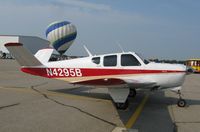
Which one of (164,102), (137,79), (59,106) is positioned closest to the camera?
(59,106)

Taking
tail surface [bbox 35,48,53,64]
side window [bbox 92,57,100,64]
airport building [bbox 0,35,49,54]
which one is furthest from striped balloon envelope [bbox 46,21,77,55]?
airport building [bbox 0,35,49,54]

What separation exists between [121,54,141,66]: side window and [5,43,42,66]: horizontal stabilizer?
3.46m

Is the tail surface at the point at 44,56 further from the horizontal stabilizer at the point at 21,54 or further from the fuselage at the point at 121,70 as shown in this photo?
the fuselage at the point at 121,70

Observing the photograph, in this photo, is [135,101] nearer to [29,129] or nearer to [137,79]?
[137,79]

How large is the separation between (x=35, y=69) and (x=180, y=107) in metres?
5.69

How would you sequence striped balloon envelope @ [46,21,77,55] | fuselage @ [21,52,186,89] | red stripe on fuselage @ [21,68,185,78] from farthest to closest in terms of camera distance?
striped balloon envelope @ [46,21,77,55]
red stripe on fuselage @ [21,68,185,78]
fuselage @ [21,52,186,89]

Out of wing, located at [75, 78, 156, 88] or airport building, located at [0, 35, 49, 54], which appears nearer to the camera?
wing, located at [75, 78, 156, 88]

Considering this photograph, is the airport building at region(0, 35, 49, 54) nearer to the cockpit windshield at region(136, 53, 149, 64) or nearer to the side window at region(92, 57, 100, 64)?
the side window at region(92, 57, 100, 64)

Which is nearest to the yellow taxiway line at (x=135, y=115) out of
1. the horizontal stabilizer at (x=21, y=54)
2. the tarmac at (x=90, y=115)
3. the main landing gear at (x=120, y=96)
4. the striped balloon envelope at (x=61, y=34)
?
the tarmac at (x=90, y=115)

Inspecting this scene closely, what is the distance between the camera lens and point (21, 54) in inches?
427

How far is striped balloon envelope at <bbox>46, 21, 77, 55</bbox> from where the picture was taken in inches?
1774

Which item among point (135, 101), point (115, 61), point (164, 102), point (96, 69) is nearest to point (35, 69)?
point (96, 69)

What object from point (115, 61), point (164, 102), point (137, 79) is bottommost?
point (164, 102)

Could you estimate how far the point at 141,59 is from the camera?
33.0ft
